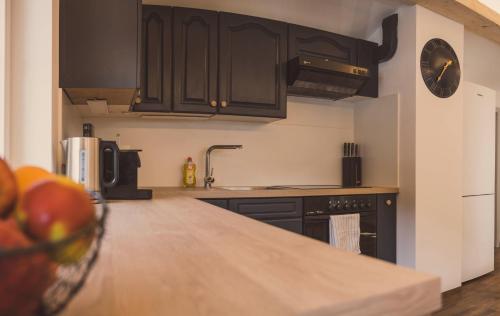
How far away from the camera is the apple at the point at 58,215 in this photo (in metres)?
0.25

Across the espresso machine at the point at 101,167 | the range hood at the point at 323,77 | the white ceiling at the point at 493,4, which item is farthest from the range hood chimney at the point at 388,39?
the espresso machine at the point at 101,167

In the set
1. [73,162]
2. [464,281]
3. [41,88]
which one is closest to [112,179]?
[73,162]

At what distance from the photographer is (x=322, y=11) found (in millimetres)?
2838

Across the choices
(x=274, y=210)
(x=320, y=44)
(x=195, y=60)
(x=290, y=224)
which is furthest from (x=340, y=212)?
(x=195, y=60)

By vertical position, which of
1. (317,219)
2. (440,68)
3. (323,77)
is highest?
(440,68)

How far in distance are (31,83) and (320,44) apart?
2.00 m

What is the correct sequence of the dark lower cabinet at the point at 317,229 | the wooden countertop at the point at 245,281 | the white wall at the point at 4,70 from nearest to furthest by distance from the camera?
1. the wooden countertop at the point at 245,281
2. the white wall at the point at 4,70
3. the dark lower cabinet at the point at 317,229

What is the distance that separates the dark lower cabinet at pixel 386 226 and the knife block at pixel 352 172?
1.24 feet

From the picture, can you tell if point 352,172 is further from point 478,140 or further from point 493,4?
point 493,4

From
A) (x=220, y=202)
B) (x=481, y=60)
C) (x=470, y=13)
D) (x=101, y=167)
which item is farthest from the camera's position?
(x=481, y=60)

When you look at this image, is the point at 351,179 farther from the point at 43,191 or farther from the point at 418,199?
the point at 43,191

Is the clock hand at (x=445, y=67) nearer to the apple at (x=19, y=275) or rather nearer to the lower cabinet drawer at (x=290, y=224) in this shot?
the lower cabinet drawer at (x=290, y=224)

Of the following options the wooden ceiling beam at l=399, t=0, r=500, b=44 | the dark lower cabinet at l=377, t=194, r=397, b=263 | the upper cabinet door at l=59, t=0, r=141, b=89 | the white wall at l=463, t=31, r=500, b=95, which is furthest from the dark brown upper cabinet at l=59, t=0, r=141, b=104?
the white wall at l=463, t=31, r=500, b=95

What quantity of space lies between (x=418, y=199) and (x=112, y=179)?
217cm
